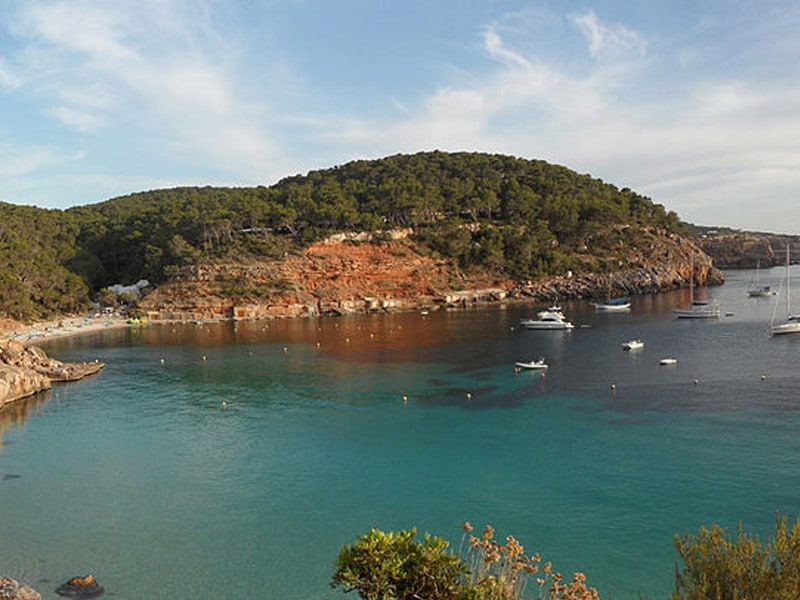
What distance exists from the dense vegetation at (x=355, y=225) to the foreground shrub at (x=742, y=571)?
92.1m

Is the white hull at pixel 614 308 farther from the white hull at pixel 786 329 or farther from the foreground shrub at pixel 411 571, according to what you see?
the foreground shrub at pixel 411 571

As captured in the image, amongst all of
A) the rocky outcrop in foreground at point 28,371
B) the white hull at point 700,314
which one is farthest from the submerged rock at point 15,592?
the white hull at point 700,314

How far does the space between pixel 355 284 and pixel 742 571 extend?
90173 millimetres

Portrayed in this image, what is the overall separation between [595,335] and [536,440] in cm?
3735

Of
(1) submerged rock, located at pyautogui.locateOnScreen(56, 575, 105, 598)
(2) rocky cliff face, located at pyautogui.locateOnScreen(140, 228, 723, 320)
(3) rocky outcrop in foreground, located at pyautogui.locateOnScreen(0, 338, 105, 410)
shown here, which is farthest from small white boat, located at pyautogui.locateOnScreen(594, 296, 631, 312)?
(1) submerged rock, located at pyautogui.locateOnScreen(56, 575, 105, 598)

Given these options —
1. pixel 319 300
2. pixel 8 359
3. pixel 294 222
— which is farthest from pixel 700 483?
pixel 294 222

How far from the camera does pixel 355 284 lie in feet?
325

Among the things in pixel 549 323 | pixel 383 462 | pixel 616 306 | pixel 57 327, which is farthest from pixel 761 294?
pixel 57 327

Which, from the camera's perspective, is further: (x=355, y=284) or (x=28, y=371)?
(x=355, y=284)

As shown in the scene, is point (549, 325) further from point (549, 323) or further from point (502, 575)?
point (502, 575)

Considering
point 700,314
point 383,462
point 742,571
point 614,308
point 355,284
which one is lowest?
point 383,462

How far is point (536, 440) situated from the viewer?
30656mm

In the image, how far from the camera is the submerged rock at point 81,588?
17.7 m

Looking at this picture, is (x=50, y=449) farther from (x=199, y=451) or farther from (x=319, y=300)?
(x=319, y=300)
